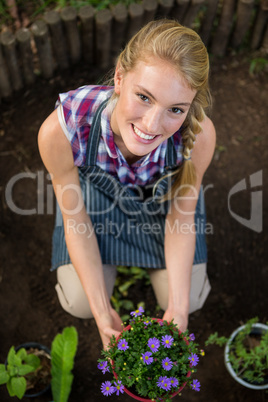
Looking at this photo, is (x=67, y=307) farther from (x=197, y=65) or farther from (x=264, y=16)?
(x=264, y=16)

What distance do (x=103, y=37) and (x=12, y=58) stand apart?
0.57 m

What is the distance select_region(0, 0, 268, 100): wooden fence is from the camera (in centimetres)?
274

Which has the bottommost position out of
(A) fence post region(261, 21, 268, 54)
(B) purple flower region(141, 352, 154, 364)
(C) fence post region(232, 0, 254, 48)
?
(B) purple flower region(141, 352, 154, 364)

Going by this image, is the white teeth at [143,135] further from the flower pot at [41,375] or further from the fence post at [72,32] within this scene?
the fence post at [72,32]

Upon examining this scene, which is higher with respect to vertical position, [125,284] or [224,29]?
[224,29]

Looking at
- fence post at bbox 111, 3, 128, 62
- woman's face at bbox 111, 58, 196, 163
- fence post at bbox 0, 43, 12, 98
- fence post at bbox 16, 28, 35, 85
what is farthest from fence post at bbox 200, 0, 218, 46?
woman's face at bbox 111, 58, 196, 163

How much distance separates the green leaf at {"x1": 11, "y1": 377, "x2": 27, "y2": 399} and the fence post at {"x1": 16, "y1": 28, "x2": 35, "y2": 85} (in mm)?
1783

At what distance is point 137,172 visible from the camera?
1.96m

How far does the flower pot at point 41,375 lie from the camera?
2207 mm

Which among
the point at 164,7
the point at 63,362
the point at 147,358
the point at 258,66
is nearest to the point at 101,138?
the point at 147,358

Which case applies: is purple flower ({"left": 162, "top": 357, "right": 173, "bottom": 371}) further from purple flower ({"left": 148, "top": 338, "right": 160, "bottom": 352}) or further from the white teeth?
the white teeth

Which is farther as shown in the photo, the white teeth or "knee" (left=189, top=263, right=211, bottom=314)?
"knee" (left=189, top=263, right=211, bottom=314)

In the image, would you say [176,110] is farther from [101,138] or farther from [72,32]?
[72,32]

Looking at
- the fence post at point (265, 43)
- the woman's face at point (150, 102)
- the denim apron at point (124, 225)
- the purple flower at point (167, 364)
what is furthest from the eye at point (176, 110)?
the fence post at point (265, 43)
